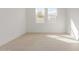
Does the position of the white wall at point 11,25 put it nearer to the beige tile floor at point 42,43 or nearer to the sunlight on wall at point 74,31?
the beige tile floor at point 42,43

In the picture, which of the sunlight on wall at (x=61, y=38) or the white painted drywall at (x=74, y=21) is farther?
the sunlight on wall at (x=61, y=38)

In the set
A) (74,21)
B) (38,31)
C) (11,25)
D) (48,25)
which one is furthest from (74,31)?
(11,25)

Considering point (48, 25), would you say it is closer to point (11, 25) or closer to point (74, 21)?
point (74, 21)

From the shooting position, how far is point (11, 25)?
5.70ft

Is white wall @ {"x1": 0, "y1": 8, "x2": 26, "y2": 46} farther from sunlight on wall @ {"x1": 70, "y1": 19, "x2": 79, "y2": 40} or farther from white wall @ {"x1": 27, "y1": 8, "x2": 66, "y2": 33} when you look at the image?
sunlight on wall @ {"x1": 70, "y1": 19, "x2": 79, "y2": 40}

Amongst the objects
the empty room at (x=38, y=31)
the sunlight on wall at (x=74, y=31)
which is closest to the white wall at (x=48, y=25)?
the empty room at (x=38, y=31)

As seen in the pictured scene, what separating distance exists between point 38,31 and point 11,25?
344 mm

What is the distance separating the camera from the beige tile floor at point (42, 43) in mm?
1707

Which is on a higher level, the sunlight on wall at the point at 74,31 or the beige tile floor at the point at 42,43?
the sunlight on wall at the point at 74,31

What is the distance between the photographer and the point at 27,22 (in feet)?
5.71

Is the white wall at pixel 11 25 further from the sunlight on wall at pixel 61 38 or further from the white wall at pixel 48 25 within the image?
the sunlight on wall at pixel 61 38

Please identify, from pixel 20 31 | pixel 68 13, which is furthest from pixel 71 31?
pixel 20 31

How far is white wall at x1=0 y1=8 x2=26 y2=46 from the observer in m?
1.71
